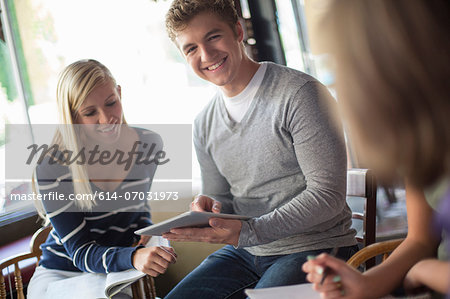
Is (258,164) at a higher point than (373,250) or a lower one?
higher

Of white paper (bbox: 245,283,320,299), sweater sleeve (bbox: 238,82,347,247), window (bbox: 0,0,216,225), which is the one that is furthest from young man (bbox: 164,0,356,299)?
window (bbox: 0,0,216,225)

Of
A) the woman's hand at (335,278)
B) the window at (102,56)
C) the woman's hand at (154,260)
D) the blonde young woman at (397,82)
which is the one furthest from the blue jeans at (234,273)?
the window at (102,56)

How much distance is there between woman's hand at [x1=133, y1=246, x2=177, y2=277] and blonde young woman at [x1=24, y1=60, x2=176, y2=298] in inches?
4.7

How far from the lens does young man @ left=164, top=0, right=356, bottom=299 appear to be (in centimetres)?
137

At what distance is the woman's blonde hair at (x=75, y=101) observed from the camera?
172cm

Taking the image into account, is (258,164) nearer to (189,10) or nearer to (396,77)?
(189,10)

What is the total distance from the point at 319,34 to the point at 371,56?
10cm

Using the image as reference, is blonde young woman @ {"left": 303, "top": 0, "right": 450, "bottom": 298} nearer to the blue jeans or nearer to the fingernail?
the fingernail

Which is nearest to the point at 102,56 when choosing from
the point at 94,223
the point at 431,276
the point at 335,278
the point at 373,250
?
the point at 94,223

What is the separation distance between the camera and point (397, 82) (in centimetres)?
60

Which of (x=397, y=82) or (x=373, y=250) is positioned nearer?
(x=397, y=82)

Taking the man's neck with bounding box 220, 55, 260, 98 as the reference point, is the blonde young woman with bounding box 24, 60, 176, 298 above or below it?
below

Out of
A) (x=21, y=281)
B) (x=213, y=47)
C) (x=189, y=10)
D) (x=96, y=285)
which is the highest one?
(x=189, y=10)

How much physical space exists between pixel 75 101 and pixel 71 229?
1.66ft
